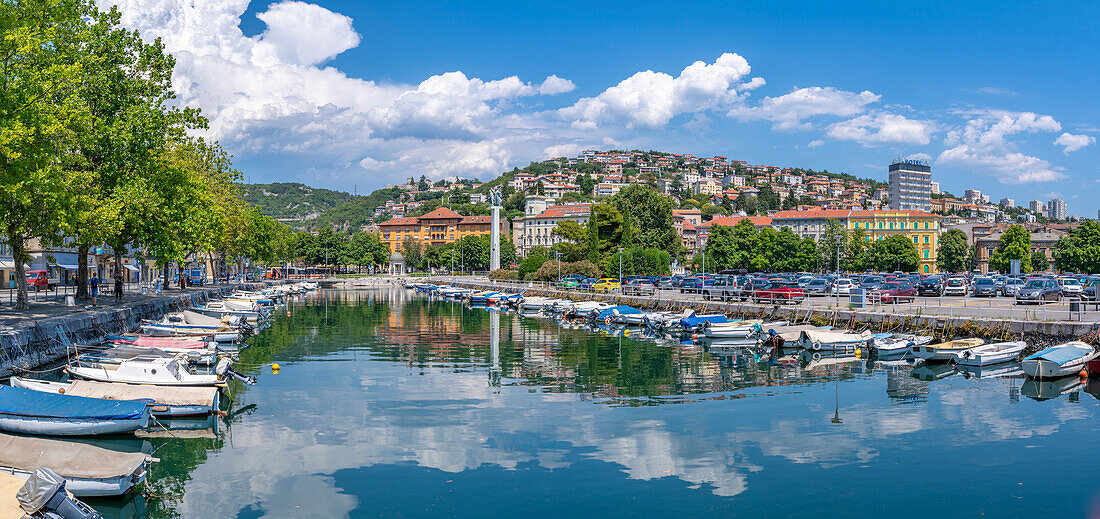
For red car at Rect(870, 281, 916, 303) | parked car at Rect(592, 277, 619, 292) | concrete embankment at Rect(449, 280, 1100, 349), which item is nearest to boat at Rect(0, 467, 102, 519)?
concrete embankment at Rect(449, 280, 1100, 349)

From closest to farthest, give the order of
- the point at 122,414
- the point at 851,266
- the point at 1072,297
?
the point at 122,414
the point at 1072,297
the point at 851,266

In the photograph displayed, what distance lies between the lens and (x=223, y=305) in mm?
52438

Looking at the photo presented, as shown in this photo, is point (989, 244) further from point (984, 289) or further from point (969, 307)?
point (969, 307)

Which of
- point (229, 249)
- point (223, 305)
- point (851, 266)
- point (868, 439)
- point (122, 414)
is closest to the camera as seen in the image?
point (122, 414)

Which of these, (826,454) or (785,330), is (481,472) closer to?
(826,454)

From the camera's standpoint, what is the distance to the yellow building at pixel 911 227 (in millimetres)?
144000

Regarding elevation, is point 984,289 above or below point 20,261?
below

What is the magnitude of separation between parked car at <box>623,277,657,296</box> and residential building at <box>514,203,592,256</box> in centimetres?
9327

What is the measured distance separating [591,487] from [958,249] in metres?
135

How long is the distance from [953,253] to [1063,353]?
A: 115993 millimetres

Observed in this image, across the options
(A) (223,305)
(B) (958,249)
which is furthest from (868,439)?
(B) (958,249)

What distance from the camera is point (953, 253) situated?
130 meters

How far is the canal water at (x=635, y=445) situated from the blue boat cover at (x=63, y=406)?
4.51 ft

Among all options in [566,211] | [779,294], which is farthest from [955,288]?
[566,211]
